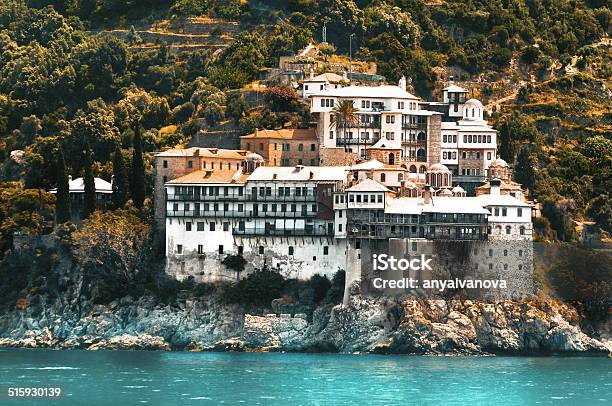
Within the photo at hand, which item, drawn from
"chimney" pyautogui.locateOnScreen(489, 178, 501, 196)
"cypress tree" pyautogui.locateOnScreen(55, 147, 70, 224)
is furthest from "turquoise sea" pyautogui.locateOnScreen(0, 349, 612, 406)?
"chimney" pyautogui.locateOnScreen(489, 178, 501, 196)

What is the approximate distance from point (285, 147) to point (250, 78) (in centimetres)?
1130

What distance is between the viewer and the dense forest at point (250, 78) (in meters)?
145

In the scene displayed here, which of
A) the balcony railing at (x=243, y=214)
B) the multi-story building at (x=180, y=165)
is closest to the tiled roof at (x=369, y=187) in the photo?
the balcony railing at (x=243, y=214)

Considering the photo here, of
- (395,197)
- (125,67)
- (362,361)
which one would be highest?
(125,67)

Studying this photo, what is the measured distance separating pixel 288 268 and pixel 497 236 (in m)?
11.5

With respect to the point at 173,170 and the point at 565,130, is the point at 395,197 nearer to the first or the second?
the point at 173,170

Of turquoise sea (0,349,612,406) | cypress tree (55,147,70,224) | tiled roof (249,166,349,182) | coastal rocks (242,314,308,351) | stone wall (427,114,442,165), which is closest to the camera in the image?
turquoise sea (0,349,612,406)

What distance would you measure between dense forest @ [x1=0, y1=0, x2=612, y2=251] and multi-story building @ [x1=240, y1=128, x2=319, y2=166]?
2536 millimetres

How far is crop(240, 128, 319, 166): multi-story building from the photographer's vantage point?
140875 millimetres

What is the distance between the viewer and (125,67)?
160750 millimetres

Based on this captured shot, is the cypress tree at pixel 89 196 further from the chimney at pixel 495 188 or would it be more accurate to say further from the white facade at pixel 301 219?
the chimney at pixel 495 188

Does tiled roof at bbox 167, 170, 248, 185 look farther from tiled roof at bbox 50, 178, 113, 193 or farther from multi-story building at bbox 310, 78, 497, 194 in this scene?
multi-story building at bbox 310, 78, 497, 194

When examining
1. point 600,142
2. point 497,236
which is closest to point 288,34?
point 600,142

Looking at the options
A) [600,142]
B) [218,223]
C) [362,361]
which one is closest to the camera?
[362,361]
